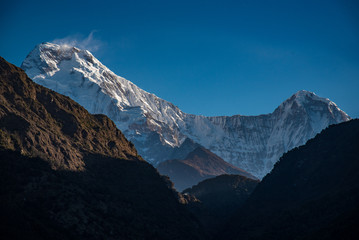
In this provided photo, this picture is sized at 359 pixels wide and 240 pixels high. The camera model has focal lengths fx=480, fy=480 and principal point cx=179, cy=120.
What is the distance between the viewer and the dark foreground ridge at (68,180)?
119m

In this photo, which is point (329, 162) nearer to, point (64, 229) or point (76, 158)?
point (76, 158)

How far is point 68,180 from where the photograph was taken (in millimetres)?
142500

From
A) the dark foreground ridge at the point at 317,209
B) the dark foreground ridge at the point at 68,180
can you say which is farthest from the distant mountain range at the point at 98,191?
the dark foreground ridge at the point at 317,209

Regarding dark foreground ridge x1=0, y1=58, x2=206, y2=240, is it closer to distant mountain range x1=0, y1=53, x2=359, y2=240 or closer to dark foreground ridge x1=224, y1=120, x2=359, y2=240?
distant mountain range x1=0, y1=53, x2=359, y2=240

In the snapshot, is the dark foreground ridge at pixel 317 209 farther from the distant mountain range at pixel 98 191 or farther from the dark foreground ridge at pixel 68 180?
the dark foreground ridge at pixel 68 180

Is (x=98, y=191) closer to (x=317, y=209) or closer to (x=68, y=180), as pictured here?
(x=68, y=180)

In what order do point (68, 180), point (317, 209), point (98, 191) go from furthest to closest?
point (317, 209)
point (98, 191)
point (68, 180)

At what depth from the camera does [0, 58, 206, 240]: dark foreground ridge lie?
391 feet

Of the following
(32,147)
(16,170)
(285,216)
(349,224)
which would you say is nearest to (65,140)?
(32,147)

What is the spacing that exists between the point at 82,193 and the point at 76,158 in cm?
2337

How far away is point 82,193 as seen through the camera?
5487 inches

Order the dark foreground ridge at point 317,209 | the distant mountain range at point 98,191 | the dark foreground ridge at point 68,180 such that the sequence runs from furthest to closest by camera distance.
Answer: the dark foreground ridge at point 317,209 → the distant mountain range at point 98,191 → the dark foreground ridge at point 68,180

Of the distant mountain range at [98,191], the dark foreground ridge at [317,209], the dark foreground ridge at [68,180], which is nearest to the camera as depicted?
the dark foreground ridge at [68,180]

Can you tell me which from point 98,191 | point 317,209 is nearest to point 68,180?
point 98,191
